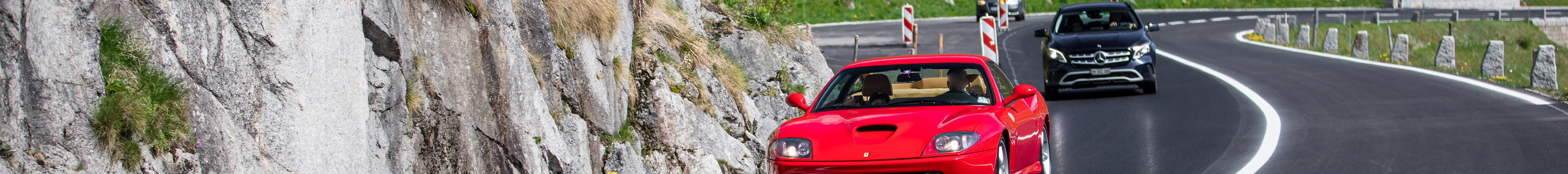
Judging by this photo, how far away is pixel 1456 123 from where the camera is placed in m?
9.73

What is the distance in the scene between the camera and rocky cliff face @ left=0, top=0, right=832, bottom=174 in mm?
4172

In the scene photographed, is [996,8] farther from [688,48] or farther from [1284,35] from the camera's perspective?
[688,48]

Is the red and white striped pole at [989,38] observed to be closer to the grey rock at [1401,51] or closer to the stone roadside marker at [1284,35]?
the grey rock at [1401,51]

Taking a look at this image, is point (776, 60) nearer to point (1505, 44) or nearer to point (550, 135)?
point (550, 135)

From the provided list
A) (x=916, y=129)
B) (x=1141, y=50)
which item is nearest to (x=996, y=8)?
(x=1141, y=50)

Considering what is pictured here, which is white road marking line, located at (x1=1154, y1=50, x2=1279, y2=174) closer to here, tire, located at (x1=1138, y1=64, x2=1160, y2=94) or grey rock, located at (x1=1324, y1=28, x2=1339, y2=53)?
tire, located at (x1=1138, y1=64, x2=1160, y2=94)

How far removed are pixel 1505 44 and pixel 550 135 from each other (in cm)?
3253

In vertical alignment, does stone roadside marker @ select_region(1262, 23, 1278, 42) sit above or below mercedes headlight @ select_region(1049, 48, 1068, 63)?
below

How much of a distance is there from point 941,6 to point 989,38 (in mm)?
28375

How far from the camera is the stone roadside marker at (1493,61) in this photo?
14.2m

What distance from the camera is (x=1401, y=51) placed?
56.8 feet

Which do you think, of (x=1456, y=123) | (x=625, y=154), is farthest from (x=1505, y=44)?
(x=625, y=154)

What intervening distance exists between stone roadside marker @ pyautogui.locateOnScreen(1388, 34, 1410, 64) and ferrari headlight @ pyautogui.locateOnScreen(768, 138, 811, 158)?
47.1 feet

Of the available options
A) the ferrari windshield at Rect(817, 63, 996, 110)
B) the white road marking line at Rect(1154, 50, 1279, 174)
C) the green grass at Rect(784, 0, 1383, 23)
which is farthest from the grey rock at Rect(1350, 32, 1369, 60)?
the green grass at Rect(784, 0, 1383, 23)
